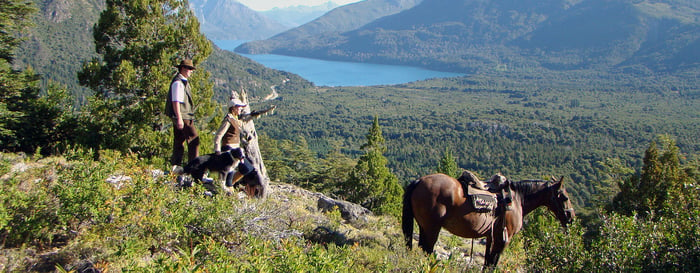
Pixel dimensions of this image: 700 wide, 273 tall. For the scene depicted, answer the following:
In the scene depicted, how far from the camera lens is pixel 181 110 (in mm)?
6371

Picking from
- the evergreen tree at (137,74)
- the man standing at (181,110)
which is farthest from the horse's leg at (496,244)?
the evergreen tree at (137,74)

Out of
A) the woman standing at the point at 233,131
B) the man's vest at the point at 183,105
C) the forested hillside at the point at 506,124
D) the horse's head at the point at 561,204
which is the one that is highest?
the man's vest at the point at 183,105

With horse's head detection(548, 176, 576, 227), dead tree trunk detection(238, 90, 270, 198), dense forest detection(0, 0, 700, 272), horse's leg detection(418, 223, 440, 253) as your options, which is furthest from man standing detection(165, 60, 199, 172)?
horse's head detection(548, 176, 576, 227)

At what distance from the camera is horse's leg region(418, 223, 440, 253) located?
575cm

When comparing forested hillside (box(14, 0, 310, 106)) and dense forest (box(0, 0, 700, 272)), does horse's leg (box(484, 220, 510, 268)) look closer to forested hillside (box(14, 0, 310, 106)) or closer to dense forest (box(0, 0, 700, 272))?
dense forest (box(0, 0, 700, 272))

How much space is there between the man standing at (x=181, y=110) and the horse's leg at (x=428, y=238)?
12.2 ft

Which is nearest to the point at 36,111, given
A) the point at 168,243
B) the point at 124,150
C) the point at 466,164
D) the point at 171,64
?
the point at 124,150

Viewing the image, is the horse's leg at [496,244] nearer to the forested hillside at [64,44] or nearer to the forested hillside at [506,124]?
the forested hillside at [506,124]

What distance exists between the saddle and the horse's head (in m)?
0.86

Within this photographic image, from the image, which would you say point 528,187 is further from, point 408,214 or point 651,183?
point 651,183

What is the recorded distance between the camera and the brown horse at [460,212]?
18.8 feet

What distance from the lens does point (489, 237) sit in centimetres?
607

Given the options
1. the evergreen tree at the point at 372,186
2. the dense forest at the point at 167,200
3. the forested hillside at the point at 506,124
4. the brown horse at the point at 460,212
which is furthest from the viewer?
the forested hillside at the point at 506,124

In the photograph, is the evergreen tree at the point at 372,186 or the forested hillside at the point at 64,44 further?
the forested hillside at the point at 64,44
